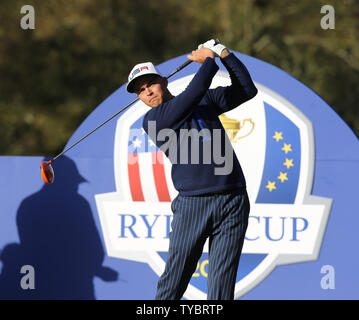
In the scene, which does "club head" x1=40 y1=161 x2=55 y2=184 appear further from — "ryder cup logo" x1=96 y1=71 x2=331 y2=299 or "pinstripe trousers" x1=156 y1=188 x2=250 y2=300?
"pinstripe trousers" x1=156 y1=188 x2=250 y2=300

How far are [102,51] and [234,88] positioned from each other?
11.1 meters

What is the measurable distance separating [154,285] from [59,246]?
80 cm

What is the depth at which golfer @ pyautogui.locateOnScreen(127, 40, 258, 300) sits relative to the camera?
3.67 m

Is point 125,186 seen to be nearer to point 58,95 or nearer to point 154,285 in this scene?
point 154,285

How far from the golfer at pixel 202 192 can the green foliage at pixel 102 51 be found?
10.3 meters

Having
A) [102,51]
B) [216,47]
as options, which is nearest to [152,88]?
[216,47]

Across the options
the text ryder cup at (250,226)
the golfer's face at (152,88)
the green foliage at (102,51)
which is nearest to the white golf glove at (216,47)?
the golfer's face at (152,88)

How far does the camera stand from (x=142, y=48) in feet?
48.2

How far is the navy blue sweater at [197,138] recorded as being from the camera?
3607 millimetres

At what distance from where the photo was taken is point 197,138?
367cm

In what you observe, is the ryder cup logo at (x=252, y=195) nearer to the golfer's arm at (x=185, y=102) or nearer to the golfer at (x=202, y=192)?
the golfer at (x=202, y=192)

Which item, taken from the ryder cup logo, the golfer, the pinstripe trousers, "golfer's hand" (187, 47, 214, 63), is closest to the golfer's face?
the golfer

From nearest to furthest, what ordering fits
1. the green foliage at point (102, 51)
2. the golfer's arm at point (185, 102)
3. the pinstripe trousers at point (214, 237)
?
the golfer's arm at point (185, 102) → the pinstripe trousers at point (214, 237) → the green foliage at point (102, 51)

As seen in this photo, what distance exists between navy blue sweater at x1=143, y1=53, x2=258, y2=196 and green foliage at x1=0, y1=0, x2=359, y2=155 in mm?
10320
